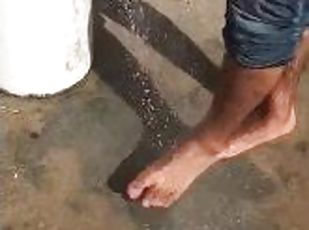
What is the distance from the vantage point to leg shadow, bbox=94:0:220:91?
5.83 feet

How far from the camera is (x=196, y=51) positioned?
5.94 feet

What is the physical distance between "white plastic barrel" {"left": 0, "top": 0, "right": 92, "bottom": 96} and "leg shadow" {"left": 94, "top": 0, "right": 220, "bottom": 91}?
0.16 metres

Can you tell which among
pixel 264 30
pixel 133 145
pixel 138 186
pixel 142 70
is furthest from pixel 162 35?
pixel 264 30

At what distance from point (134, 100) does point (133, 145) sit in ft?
0.36

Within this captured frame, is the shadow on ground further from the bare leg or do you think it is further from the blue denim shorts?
the blue denim shorts

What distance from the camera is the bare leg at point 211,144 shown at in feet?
5.00

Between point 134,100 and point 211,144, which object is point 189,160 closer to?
point 211,144

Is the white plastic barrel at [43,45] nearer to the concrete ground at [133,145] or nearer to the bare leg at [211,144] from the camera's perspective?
the concrete ground at [133,145]

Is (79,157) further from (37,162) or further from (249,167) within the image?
(249,167)

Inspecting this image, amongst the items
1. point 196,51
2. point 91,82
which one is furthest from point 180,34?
point 91,82

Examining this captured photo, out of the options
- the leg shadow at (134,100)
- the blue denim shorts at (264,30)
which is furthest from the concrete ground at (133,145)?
the blue denim shorts at (264,30)

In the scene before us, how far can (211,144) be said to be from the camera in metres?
1.57

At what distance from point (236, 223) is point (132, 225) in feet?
0.59

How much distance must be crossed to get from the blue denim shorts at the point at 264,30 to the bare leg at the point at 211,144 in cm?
13
